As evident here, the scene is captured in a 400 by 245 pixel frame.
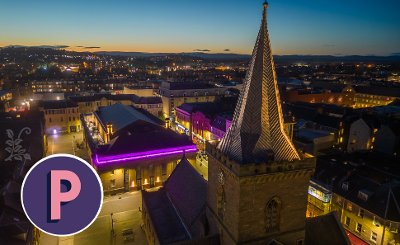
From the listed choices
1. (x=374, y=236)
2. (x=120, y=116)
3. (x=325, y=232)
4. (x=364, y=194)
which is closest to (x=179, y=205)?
(x=325, y=232)

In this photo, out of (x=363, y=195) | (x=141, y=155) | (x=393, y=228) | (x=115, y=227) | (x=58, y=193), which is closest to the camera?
(x=58, y=193)

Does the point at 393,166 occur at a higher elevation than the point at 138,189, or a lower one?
higher

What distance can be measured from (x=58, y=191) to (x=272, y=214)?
42.8 feet

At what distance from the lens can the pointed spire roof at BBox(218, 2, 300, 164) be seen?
16938 millimetres

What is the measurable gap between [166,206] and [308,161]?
19049 millimetres

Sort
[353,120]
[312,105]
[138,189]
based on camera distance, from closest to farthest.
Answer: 1. [138,189]
2. [353,120]
3. [312,105]

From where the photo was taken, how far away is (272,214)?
1784 centimetres

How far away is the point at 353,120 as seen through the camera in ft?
220

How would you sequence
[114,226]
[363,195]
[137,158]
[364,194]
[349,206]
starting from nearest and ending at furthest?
[364,194], [363,195], [349,206], [114,226], [137,158]

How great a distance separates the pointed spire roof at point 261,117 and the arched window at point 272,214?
9.67 feet

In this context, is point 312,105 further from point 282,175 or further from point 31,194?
point 31,194

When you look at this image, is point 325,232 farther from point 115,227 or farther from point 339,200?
point 115,227

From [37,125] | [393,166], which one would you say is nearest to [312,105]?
[393,166]

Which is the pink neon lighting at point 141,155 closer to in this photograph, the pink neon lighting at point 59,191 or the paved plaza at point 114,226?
the paved plaza at point 114,226
